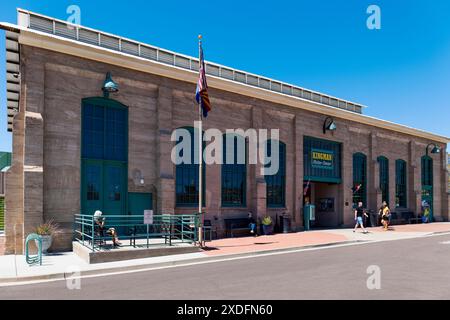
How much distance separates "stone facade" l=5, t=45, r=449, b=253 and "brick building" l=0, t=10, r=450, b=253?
4 cm

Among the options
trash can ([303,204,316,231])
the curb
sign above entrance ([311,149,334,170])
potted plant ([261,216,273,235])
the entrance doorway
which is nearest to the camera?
the curb

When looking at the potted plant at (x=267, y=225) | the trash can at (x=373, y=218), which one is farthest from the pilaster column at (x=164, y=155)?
the trash can at (x=373, y=218)

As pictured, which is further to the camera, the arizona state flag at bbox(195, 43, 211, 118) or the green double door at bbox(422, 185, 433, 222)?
the green double door at bbox(422, 185, 433, 222)

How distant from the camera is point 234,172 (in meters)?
22.1

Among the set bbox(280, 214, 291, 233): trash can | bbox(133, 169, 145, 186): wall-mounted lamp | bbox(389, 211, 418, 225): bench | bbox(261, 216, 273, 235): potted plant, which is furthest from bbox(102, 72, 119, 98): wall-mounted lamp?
bbox(389, 211, 418, 225): bench

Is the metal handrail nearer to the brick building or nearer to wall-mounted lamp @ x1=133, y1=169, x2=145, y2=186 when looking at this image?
the brick building

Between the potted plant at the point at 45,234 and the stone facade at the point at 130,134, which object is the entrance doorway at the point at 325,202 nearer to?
the stone facade at the point at 130,134

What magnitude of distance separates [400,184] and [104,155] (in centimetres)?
2696

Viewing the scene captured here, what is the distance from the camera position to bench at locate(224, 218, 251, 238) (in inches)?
830

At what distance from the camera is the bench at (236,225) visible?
830 inches
